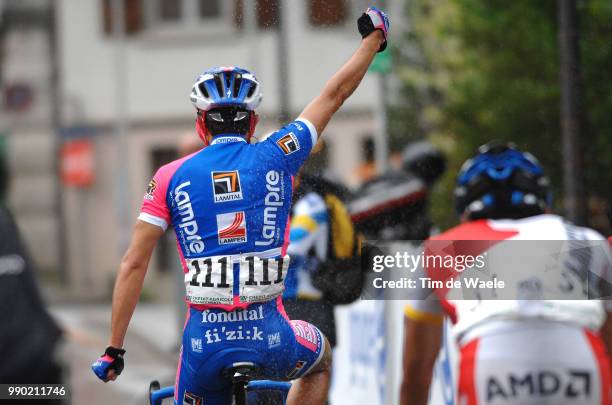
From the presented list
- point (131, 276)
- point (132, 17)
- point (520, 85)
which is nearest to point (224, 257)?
point (131, 276)

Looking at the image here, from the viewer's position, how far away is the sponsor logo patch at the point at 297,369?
17.3 ft

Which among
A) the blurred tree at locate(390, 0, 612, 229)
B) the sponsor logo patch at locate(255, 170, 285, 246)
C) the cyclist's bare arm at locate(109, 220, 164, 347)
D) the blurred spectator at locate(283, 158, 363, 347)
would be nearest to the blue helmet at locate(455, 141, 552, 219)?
the sponsor logo patch at locate(255, 170, 285, 246)

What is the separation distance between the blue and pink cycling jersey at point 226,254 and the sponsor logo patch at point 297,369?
1.1 inches

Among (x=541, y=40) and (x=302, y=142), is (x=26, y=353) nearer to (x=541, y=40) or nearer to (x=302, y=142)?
(x=302, y=142)

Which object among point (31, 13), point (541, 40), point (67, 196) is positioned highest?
point (31, 13)

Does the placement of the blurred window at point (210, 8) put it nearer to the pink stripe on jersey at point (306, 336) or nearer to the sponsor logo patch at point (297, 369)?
the pink stripe on jersey at point (306, 336)

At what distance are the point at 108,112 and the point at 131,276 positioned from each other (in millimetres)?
25423

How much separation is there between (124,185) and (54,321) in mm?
23496

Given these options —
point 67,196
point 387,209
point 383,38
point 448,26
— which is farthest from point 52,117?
point 383,38

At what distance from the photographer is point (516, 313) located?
4.21 metres

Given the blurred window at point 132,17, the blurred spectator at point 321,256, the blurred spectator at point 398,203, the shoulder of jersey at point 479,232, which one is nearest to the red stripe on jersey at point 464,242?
the shoulder of jersey at point 479,232

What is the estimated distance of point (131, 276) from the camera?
5.16 metres

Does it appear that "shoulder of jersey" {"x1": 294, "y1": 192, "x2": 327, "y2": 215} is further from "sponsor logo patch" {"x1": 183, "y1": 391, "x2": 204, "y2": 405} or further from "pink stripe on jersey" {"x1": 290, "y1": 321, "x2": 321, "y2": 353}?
"sponsor logo patch" {"x1": 183, "y1": 391, "x2": 204, "y2": 405}

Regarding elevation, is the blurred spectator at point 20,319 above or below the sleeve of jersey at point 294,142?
below
